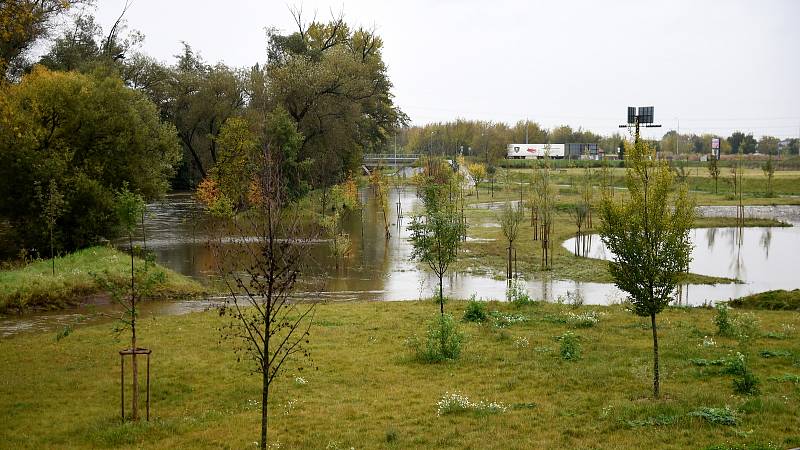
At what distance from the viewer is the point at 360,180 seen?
80.2 metres

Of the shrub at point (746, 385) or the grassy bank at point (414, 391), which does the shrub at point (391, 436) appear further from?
the shrub at point (746, 385)

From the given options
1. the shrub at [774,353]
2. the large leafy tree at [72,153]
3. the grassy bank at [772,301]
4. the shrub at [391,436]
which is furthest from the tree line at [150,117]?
the grassy bank at [772,301]

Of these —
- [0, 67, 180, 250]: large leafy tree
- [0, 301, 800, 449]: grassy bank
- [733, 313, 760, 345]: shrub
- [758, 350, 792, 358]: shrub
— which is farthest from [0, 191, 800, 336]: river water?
[758, 350, 792, 358]: shrub

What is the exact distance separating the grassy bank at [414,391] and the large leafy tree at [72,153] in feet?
46.6

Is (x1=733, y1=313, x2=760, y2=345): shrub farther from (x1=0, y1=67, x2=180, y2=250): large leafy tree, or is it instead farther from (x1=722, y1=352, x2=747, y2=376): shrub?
(x1=0, y1=67, x2=180, y2=250): large leafy tree

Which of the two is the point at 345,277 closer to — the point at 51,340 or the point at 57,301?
the point at 57,301

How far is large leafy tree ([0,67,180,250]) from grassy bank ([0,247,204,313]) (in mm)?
2569

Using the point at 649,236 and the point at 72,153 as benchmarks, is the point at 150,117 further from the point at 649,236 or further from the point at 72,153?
the point at 649,236

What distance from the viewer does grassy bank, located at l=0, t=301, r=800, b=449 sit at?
1250 cm

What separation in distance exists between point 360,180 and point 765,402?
68.4 m

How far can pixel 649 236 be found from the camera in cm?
1455

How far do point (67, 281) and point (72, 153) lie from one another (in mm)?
8817

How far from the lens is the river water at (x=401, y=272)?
2842 cm

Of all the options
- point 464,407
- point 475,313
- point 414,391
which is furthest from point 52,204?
point 464,407
